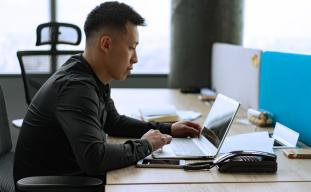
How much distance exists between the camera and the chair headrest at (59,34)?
3.18 meters

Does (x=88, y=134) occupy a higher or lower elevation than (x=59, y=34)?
lower

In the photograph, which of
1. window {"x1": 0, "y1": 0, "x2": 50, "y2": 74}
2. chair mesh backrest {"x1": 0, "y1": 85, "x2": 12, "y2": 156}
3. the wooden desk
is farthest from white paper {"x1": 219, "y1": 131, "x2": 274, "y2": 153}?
window {"x1": 0, "y1": 0, "x2": 50, "y2": 74}

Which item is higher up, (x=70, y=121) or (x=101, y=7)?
(x=101, y=7)

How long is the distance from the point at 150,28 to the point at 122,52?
101 inches

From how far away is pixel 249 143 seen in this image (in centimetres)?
190

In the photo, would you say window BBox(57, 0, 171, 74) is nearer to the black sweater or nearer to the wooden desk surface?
the black sweater

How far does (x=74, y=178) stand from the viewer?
1.60 meters

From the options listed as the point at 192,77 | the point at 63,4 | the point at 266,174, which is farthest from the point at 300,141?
the point at 63,4

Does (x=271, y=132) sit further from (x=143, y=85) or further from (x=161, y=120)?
(x=143, y=85)

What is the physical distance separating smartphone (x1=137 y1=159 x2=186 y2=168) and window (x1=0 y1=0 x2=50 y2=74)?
2777 millimetres

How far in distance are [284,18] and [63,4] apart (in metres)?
1.97

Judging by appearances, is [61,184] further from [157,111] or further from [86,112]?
[157,111]

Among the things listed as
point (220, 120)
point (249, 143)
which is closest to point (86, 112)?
point (220, 120)

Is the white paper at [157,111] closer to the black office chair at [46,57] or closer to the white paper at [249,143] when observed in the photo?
the white paper at [249,143]
